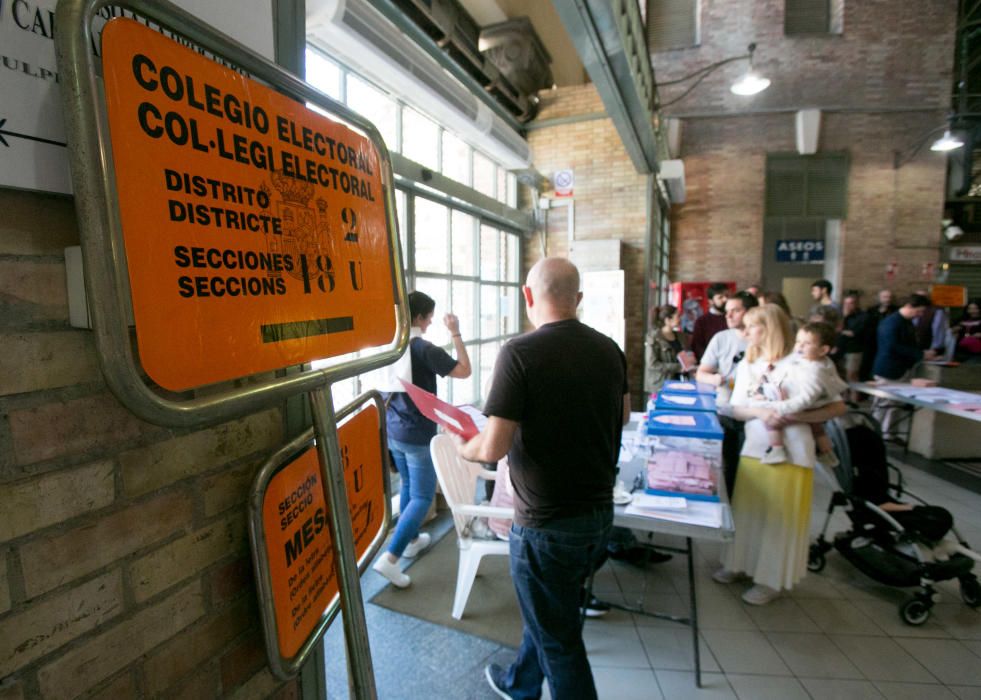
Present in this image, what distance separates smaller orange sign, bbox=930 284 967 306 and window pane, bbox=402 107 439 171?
948 centimetres

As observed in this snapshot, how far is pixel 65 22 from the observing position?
1.53 ft

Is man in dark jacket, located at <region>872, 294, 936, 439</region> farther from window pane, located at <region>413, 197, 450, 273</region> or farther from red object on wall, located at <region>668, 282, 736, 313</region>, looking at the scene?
window pane, located at <region>413, 197, 450, 273</region>

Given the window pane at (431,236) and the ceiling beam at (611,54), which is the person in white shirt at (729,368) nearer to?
the ceiling beam at (611,54)

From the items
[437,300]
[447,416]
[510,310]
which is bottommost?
[447,416]

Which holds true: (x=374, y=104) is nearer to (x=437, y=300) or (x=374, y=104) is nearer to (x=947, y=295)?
(x=437, y=300)

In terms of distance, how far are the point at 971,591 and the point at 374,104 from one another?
5.41 metres

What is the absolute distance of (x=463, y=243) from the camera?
5996mm

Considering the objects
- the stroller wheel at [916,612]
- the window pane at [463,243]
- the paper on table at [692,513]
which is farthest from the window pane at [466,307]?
the stroller wheel at [916,612]

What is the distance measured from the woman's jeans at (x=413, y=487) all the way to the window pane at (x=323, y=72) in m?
2.58

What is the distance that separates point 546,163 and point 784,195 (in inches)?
203

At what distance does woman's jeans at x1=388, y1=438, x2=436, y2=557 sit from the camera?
3.03m

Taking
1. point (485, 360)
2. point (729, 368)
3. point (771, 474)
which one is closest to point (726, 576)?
point (771, 474)

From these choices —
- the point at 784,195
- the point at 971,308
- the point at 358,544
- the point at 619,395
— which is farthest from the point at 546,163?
the point at 971,308

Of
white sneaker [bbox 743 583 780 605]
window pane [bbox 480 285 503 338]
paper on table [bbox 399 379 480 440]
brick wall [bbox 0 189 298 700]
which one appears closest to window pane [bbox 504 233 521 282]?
window pane [bbox 480 285 503 338]
